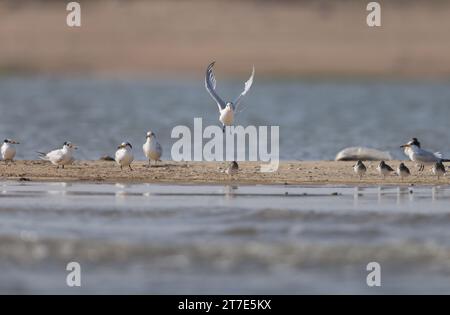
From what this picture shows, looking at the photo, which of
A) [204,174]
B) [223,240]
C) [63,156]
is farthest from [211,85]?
[223,240]

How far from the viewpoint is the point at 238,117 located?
131 feet

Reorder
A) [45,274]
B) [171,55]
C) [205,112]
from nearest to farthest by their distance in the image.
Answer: [45,274] → [205,112] → [171,55]

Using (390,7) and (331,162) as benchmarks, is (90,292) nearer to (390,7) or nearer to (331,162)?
(331,162)

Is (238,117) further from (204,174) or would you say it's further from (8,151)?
(204,174)

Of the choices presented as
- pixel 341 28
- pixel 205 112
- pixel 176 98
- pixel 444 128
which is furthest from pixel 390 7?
pixel 444 128

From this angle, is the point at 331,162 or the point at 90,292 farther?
the point at 331,162

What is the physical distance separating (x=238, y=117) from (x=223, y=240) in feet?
82.7

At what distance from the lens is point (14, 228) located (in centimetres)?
1522

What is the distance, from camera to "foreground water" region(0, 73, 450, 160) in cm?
2820

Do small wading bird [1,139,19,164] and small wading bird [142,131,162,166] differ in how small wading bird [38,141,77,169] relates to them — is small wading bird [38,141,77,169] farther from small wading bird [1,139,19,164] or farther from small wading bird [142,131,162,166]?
small wading bird [142,131,162,166]

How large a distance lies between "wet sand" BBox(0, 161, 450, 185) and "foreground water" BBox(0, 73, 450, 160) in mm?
2142

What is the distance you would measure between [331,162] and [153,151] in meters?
3.27

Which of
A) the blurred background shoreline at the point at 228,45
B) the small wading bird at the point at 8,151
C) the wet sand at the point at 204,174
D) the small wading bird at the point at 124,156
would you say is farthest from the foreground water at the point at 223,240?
the blurred background shoreline at the point at 228,45

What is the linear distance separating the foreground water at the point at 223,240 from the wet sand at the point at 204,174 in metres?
1.09
